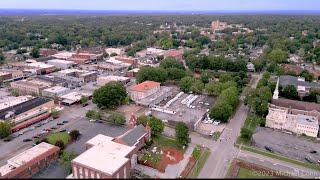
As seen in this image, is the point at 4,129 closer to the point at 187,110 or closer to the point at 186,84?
the point at 187,110

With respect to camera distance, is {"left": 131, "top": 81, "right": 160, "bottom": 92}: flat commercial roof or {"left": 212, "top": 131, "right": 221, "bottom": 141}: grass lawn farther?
{"left": 131, "top": 81, "right": 160, "bottom": 92}: flat commercial roof

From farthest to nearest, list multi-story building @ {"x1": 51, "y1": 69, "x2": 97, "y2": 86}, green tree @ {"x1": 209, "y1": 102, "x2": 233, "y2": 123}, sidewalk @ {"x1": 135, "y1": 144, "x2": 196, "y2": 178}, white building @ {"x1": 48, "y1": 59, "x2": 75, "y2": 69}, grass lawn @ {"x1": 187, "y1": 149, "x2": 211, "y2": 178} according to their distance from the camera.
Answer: white building @ {"x1": 48, "y1": 59, "x2": 75, "y2": 69}, multi-story building @ {"x1": 51, "y1": 69, "x2": 97, "y2": 86}, green tree @ {"x1": 209, "y1": 102, "x2": 233, "y2": 123}, grass lawn @ {"x1": 187, "y1": 149, "x2": 211, "y2": 178}, sidewalk @ {"x1": 135, "y1": 144, "x2": 196, "y2": 178}

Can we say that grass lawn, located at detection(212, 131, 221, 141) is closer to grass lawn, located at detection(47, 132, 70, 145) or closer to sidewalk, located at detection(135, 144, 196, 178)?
sidewalk, located at detection(135, 144, 196, 178)

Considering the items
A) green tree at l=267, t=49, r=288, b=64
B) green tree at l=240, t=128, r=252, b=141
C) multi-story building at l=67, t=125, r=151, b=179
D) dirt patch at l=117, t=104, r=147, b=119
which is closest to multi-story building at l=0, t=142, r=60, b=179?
multi-story building at l=67, t=125, r=151, b=179

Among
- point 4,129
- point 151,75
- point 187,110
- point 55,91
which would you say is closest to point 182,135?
point 187,110

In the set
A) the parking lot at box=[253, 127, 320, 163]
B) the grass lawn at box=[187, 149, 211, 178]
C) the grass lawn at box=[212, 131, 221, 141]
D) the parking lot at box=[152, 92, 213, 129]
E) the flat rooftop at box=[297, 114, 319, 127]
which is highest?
the flat rooftop at box=[297, 114, 319, 127]

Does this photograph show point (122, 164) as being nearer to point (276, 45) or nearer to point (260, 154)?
point (260, 154)

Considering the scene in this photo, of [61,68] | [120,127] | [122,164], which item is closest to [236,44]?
[61,68]

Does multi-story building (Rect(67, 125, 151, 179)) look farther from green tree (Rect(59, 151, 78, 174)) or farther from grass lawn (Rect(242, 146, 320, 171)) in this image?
grass lawn (Rect(242, 146, 320, 171))

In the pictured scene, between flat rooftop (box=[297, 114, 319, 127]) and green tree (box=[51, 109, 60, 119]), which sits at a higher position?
flat rooftop (box=[297, 114, 319, 127])

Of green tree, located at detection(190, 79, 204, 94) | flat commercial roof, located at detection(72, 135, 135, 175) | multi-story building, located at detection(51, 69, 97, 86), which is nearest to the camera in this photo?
flat commercial roof, located at detection(72, 135, 135, 175)
